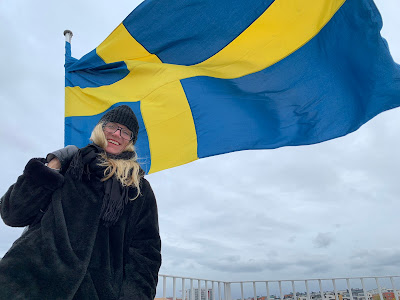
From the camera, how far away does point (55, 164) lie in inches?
58.6

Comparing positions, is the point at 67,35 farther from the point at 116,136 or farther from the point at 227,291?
the point at 227,291

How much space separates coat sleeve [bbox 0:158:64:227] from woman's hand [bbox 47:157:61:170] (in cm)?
8

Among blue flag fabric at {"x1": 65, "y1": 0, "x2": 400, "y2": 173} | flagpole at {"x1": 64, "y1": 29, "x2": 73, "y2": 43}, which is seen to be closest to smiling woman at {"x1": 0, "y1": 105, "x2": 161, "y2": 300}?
blue flag fabric at {"x1": 65, "y1": 0, "x2": 400, "y2": 173}

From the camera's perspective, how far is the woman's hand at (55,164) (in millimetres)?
1483

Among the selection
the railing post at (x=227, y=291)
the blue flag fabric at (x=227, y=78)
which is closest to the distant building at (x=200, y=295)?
the railing post at (x=227, y=291)

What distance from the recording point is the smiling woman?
126 centimetres

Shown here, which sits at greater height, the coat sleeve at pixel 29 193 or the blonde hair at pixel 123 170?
the blonde hair at pixel 123 170

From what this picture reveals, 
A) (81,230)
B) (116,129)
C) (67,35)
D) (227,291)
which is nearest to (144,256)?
(81,230)

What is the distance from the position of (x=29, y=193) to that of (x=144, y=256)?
531 mm

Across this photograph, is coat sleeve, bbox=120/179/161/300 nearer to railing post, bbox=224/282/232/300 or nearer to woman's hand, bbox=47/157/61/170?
woman's hand, bbox=47/157/61/170

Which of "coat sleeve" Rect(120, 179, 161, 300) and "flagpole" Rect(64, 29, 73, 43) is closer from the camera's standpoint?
"coat sleeve" Rect(120, 179, 161, 300)

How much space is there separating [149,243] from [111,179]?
0.33m

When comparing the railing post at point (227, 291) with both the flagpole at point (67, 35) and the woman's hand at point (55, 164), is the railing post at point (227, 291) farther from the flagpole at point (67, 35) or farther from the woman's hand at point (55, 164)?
the woman's hand at point (55, 164)

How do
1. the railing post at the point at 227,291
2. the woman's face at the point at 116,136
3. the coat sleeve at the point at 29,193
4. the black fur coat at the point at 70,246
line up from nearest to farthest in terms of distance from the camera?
the black fur coat at the point at 70,246
the coat sleeve at the point at 29,193
the woman's face at the point at 116,136
the railing post at the point at 227,291
